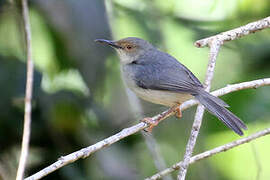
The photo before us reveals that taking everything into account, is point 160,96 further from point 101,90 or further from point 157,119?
point 101,90

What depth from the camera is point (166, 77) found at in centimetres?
501

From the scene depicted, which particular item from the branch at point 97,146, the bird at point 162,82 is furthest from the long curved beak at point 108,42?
the branch at point 97,146

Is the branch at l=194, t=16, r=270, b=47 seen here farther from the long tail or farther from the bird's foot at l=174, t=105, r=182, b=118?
the bird's foot at l=174, t=105, r=182, b=118

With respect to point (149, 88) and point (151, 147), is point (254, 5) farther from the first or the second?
point (151, 147)

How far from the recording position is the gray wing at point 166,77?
4.86 m

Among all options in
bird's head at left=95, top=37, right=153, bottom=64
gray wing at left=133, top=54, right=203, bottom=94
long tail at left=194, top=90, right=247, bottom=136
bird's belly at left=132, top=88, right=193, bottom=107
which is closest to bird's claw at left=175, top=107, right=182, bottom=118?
bird's belly at left=132, top=88, right=193, bottom=107

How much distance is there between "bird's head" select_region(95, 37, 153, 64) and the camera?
5.71m

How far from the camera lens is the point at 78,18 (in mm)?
5203

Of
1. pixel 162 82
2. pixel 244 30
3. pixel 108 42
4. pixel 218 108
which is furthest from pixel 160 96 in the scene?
pixel 244 30

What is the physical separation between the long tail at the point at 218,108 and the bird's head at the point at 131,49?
1.45 m

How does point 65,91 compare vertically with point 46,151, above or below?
above

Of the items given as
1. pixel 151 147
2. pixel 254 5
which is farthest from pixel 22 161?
pixel 254 5

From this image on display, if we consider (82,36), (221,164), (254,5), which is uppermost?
(254,5)

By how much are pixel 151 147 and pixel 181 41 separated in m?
2.84
